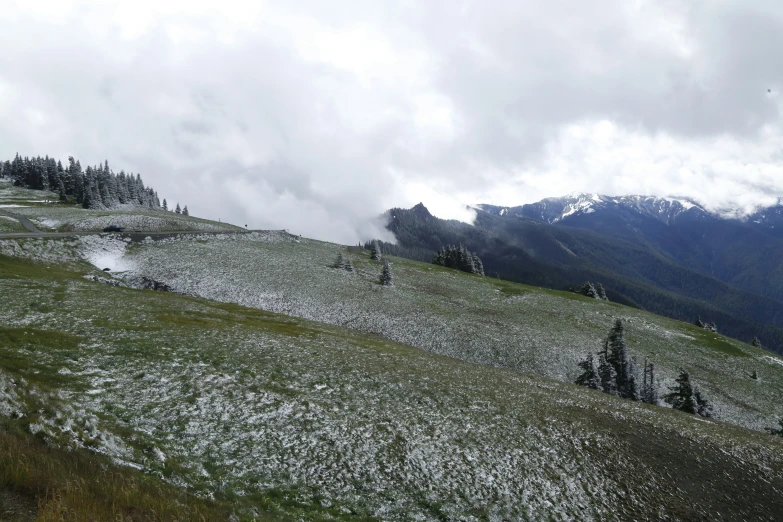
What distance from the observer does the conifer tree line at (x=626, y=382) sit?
146ft

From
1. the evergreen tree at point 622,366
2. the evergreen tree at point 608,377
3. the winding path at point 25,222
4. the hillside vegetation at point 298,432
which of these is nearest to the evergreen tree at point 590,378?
the evergreen tree at point 608,377

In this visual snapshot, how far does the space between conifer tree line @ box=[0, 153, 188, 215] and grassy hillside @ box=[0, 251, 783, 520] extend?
98371 mm

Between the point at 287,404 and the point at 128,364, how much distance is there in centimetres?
989

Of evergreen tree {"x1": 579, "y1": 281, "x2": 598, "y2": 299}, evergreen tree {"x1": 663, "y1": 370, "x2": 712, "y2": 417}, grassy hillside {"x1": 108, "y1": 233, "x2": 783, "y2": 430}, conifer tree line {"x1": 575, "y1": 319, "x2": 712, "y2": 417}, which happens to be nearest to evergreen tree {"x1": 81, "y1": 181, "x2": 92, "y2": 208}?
grassy hillside {"x1": 108, "y1": 233, "x2": 783, "y2": 430}

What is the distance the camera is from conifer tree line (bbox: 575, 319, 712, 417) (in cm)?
4456

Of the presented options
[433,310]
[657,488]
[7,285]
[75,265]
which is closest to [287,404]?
[657,488]

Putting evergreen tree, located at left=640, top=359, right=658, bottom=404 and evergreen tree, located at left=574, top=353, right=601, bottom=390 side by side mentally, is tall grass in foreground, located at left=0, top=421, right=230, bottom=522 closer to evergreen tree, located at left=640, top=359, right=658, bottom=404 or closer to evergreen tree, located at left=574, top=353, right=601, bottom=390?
evergreen tree, located at left=574, top=353, right=601, bottom=390

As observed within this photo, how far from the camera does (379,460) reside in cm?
1755

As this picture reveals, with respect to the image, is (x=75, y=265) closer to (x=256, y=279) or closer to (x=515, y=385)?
(x=256, y=279)

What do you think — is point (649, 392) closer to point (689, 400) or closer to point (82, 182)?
point (689, 400)

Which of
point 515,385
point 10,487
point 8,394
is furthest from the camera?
point 515,385

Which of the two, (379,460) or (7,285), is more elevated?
(7,285)

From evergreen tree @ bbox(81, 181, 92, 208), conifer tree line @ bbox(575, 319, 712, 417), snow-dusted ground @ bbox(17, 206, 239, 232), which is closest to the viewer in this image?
conifer tree line @ bbox(575, 319, 712, 417)

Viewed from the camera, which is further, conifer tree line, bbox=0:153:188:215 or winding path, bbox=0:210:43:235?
conifer tree line, bbox=0:153:188:215
